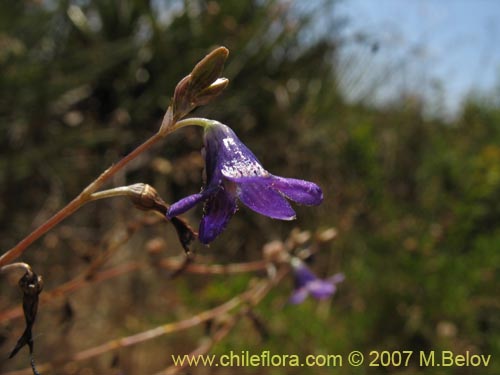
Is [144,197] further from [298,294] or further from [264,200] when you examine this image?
[298,294]

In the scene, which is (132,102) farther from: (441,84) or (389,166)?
(441,84)

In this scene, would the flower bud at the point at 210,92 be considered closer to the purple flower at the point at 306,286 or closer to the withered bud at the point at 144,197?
the withered bud at the point at 144,197

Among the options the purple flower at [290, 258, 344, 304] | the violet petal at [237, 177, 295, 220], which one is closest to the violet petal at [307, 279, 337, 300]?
the purple flower at [290, 258, 344, 304]

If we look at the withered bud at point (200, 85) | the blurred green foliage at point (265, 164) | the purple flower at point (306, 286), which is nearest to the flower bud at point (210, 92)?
the withered bud at point (200, 85)

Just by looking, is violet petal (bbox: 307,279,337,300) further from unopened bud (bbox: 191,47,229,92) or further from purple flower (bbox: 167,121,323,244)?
unopened bud (bbox: 191,47,229,92)

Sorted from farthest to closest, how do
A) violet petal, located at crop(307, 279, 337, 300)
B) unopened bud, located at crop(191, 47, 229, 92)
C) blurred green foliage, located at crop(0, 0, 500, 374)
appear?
blurred green foliage, located at crop(0, 0, 500, 374), violet petal, located at crop(307, 279, 337, 300), unopened bud, located at crop(191, 47, 229, 92)

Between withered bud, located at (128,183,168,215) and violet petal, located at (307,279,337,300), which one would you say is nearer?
withered bud, located at (128,183,168,215)

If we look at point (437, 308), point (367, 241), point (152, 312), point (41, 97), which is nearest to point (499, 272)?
point (437, 308)
